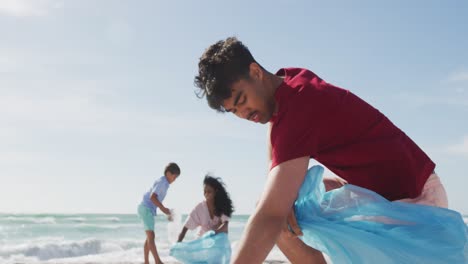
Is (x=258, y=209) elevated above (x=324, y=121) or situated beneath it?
situated beneath

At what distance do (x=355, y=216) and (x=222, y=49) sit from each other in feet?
2.93

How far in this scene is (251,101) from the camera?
239cm

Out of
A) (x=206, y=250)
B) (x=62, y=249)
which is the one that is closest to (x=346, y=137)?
(x=206, y=250)

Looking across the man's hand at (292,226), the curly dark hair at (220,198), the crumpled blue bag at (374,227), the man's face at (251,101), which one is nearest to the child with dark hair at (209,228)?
the curly dark hair at (220,198)

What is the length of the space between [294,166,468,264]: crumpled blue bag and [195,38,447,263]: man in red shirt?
0.30 feet

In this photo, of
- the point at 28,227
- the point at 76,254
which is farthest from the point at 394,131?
the point at 28,227

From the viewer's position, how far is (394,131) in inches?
101

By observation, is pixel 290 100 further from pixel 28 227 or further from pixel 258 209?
pixel 28 227

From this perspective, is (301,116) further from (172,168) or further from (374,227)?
(172,168)

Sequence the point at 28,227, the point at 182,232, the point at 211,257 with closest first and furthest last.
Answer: the point at 211,257 < the point at 182,232 < the point at 28,227

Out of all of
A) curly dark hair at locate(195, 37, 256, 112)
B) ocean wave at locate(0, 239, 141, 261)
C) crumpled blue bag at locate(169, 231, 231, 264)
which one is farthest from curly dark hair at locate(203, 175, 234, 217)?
ocean wave at locate(0, 239, 141, 261)

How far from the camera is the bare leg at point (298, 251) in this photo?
8.72 feet

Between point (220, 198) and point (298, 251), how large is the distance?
466 centimetres

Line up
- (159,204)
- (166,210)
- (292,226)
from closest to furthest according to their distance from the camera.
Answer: (292,226)
(166,210)
(159,204)
